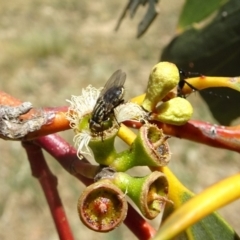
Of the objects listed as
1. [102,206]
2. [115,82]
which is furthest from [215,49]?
[102,206]

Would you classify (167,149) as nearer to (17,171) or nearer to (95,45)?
(17,171)

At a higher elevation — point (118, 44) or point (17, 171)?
point (118, 44)

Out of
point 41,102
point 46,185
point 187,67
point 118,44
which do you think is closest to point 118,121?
point 46,185

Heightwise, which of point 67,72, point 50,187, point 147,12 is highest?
point 147,12

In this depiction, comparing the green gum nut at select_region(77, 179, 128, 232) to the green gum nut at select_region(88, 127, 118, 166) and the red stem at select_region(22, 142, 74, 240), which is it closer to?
the green gum nut at select_region(88, 127, 118, 166)

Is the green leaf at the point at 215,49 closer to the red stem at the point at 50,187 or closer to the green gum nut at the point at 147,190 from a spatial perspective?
the red stem at the point at 50,187

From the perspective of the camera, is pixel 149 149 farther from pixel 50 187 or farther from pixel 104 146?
pixel 50 187
